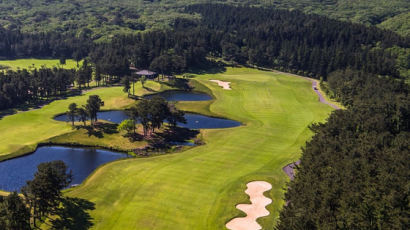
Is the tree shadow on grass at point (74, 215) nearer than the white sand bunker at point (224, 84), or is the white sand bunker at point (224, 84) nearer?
the tree shadow on grass at point (74, 215)

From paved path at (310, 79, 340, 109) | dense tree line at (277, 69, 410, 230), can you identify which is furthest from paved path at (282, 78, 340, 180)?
dense tree line at (277, 69, 410, 230)

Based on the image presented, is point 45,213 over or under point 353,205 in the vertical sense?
under

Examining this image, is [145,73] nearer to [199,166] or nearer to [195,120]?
[195,120]

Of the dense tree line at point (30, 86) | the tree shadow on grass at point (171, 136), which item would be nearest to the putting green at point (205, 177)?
the tree shadow on grass at point (171, 136)

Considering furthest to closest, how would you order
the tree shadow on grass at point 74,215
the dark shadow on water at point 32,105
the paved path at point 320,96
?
the paved path at point 320,96 → the dark shadow on water at point 32,105 → the tree shadow on grass at point 74,215

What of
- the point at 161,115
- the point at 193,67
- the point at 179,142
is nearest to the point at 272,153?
the point at 179,142

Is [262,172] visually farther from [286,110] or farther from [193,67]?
[193,67]

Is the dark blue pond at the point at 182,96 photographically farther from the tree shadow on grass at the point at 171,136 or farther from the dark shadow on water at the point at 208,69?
the tree shadow on grass at the point at 171,136
